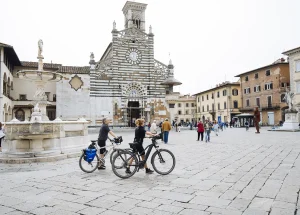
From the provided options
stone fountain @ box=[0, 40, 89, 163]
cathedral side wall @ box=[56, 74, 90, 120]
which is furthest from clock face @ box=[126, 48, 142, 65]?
stone fountain @ box=[0, 40, 89, 163]

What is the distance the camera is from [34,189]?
4.93m

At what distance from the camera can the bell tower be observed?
1328 inches

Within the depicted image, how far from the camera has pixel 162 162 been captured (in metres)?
6.12

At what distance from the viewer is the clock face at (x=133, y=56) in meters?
31.7

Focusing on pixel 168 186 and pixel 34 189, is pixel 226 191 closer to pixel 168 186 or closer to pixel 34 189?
pixel 168 186

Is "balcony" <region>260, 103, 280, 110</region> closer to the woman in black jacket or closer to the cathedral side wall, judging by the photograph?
the cathedral side wall

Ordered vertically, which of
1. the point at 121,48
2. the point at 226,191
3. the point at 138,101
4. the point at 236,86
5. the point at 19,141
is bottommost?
the point at 226,191

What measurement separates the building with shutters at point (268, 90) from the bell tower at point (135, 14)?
20512mm

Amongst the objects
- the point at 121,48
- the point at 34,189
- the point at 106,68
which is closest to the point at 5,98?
the point at 106,68

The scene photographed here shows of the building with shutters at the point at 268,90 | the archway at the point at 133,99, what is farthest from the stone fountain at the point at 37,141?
the building with shutters at the point at 268,90

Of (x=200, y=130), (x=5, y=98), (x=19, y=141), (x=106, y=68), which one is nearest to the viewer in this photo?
(x=19, y=141)

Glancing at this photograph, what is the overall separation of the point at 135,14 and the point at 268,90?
2335 cm

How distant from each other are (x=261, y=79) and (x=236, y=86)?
7541 mm

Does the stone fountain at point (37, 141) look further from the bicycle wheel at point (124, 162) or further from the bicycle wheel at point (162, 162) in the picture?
the bicycle wheel at point (162, 162)
